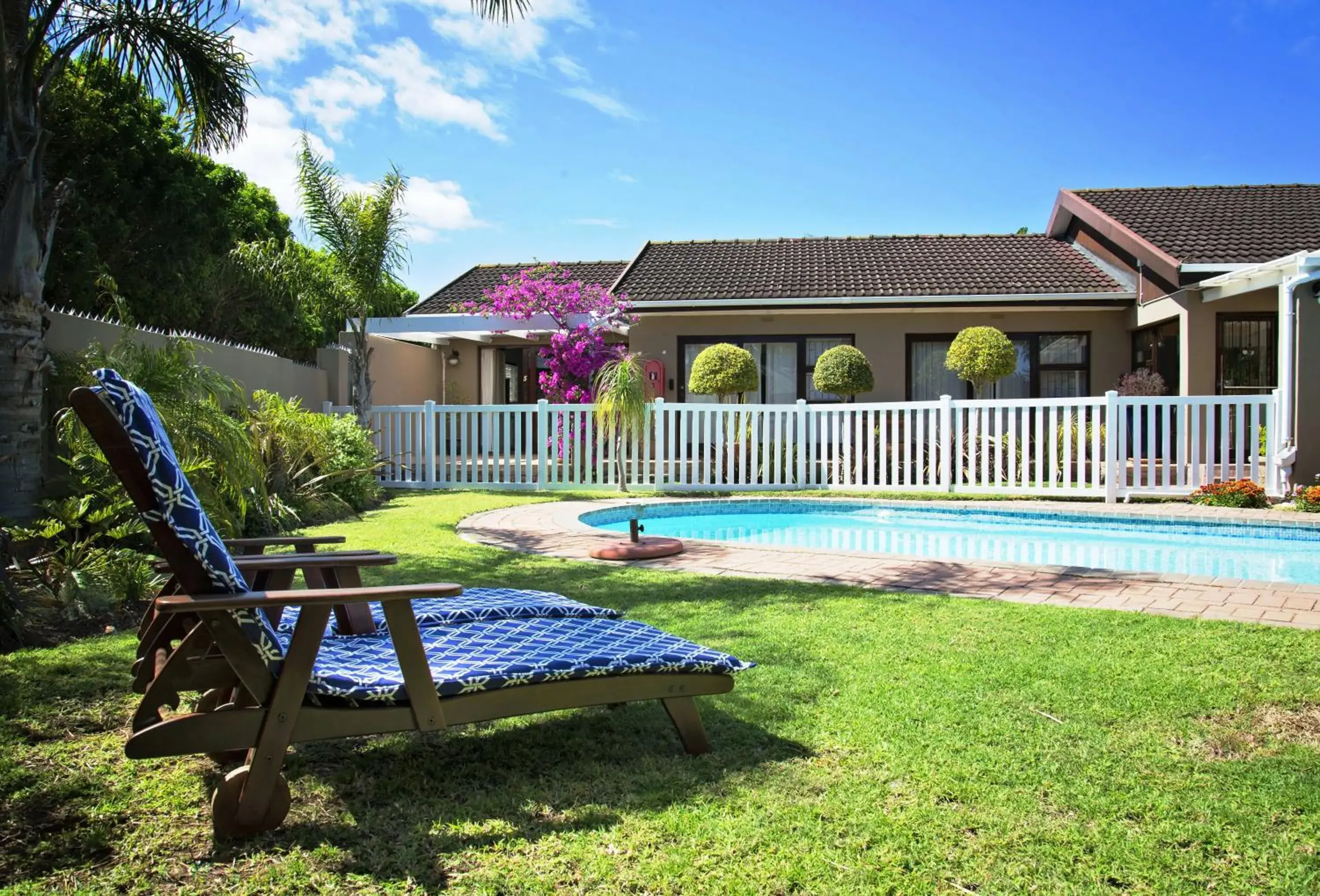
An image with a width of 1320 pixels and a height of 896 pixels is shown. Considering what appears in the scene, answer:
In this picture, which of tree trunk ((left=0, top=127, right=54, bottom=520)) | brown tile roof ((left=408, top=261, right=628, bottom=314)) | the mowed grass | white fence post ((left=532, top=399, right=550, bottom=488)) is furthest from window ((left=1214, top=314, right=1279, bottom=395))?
tree trunk ((left=0, top=127, right=54, bottom=520))

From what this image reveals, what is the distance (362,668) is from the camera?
2.75 m

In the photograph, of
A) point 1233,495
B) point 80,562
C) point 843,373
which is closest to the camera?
point 80,562

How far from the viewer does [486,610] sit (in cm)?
356

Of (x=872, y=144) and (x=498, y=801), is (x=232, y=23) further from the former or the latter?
(x=872, y=144)

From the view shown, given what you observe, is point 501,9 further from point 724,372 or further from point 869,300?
point 869,300

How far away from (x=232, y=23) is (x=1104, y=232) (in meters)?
14.1

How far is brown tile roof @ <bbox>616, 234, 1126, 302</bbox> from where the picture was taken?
16.3 meters

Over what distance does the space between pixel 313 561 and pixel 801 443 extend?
409 inches

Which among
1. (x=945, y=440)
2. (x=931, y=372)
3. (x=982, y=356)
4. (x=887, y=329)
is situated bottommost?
(x=945, y=440)

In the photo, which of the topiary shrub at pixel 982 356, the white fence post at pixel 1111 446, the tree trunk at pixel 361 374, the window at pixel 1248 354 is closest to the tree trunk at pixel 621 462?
the tree trunk at pixel 361 374

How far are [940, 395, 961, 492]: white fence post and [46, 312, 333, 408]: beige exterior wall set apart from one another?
27.9 ft

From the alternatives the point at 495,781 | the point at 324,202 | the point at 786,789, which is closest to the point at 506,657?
the point at 495,781

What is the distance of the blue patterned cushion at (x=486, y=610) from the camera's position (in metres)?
3.44

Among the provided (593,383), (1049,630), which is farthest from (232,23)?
(593,383)
